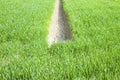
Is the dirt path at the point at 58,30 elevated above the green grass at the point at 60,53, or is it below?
below

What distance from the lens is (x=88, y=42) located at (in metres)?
9.21

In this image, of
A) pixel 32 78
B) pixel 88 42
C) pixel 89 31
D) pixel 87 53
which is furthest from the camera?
pixel 89 31

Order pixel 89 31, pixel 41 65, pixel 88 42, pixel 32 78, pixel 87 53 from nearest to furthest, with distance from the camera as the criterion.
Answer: pixel 32 78, pixel 41 65, pixel 87 53, pixel 88 42, pixel 89 31

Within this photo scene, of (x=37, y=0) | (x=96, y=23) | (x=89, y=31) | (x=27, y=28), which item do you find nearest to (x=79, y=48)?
(x=89, y=31)

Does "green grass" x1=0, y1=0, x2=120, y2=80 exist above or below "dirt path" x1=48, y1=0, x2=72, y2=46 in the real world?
above

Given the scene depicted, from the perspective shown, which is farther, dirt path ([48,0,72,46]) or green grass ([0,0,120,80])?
dirt path ([48,0,72,46])

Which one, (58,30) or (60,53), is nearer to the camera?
(60,53)

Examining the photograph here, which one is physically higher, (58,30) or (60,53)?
(60,53)

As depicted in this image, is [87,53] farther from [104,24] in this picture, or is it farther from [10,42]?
[104,24]

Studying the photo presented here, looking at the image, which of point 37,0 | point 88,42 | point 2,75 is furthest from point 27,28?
point 37,0

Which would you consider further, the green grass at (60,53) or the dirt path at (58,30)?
the dirt path at (58,30)

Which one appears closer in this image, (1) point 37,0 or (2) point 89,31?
(2) point 89,31

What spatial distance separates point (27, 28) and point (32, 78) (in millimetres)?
5706

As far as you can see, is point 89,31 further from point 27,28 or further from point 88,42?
point 27,28
